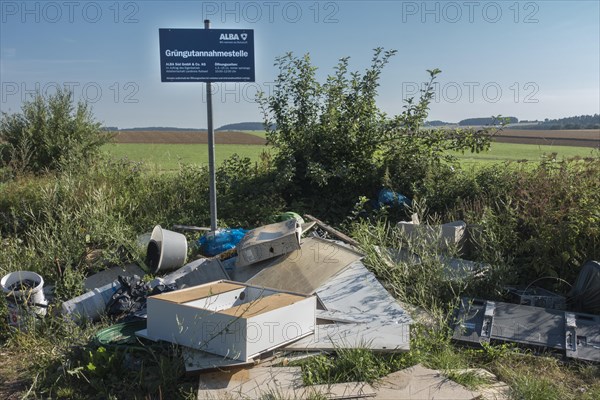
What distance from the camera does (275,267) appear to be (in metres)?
4.88

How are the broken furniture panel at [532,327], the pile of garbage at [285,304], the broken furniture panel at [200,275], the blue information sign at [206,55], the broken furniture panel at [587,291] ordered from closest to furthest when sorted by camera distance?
1. the pile of garbage at [285,304]
2. the broken furniture panel at [532,327]
3. the broken furniture panel at [587,291]
4. the broken furniture panel at [200,275]
5. the blue information sign at [206,55]

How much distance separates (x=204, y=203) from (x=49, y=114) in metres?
6.91

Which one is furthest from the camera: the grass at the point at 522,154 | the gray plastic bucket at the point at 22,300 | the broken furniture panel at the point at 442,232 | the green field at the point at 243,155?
the green field at the point at 243,155

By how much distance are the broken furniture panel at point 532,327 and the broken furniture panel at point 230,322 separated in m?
1.39

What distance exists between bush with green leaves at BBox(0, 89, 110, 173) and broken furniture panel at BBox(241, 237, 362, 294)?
8.08 m

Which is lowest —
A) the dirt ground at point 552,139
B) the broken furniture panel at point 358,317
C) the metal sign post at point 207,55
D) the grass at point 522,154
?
the broken furniture panel at point 358,317

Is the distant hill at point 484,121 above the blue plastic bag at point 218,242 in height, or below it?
above

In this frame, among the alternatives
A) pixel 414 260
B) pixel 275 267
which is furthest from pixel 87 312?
pixel 414 260

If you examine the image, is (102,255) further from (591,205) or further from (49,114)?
(49,114)

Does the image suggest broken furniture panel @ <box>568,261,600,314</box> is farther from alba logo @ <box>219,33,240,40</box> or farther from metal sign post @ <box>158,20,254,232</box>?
alba logo @ <box>219,33,240,40</box>

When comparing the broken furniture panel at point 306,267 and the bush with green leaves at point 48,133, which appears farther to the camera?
the bush with green leaves at point 48,133

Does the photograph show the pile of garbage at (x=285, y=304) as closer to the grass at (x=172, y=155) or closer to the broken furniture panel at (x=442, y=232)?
the broken furniture panel at (x=442, y=232)

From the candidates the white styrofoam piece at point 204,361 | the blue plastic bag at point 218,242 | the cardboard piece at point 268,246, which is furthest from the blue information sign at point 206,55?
the white styrofoam piece at point 204,361

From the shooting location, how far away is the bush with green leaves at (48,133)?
11617mm
